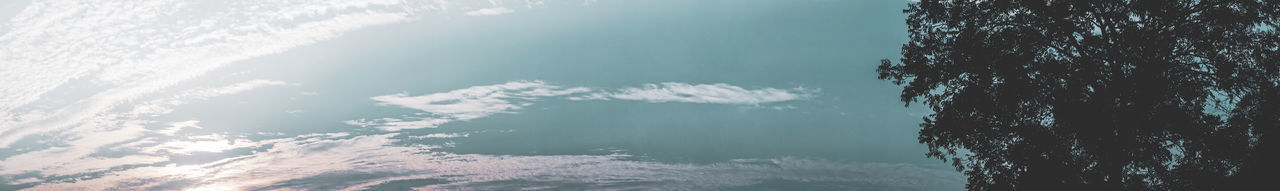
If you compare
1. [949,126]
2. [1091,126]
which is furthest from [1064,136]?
[949,126]

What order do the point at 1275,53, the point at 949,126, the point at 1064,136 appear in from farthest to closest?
the point at 949,126
the point at 1064,136
the point at 1275,53

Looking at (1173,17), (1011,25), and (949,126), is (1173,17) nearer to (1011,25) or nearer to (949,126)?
(1011,25)

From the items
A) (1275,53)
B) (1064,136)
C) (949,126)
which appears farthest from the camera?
(949,126)

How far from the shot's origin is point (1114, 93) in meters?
16.9

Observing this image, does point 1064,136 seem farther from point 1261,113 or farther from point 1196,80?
point 1261,113

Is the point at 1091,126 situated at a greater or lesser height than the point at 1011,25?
lesser

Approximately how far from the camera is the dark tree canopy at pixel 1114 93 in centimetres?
1656

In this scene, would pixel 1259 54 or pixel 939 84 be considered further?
pixel 939 84

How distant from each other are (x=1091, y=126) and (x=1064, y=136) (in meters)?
0.70

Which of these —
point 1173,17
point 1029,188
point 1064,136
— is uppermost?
point 1173,17

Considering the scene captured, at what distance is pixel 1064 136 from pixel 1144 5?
355 centimetres

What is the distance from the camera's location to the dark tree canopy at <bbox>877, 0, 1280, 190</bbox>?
16562 mm

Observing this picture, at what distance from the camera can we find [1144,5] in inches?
659

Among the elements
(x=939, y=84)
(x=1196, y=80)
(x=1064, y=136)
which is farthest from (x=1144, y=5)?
(x=939, y=84)
